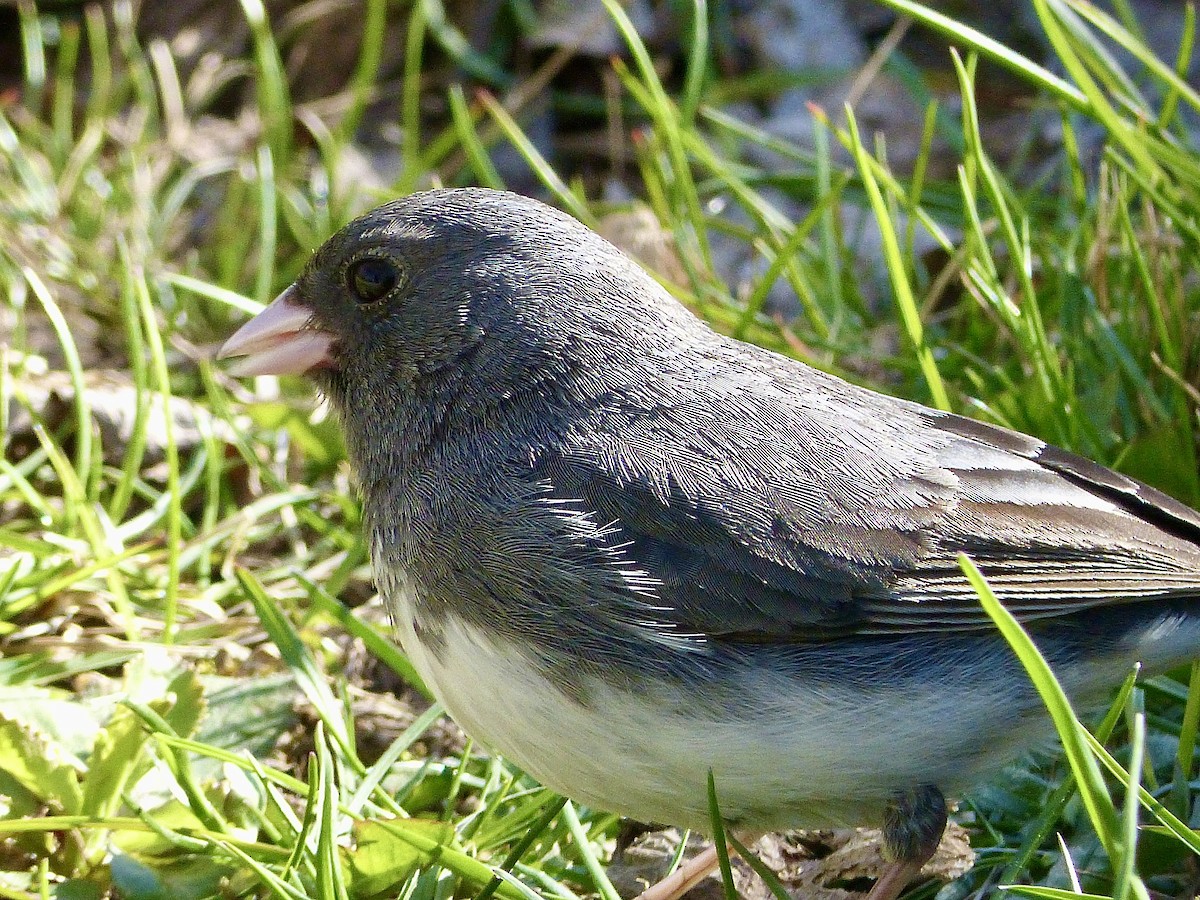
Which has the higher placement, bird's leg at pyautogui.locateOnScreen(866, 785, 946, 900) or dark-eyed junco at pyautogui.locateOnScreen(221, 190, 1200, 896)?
dark-eyed junco at pyautogui.locateOnScreen(221, 190, 1200, 896)

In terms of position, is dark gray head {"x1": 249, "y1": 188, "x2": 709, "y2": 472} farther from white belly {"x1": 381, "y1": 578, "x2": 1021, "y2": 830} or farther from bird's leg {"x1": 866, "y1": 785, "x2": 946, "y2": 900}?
bird's leg {"x1": 866, "y1": 785, "x2": 946, "y2": 900}

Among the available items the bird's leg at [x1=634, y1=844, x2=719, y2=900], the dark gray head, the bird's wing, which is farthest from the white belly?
the dark gray head

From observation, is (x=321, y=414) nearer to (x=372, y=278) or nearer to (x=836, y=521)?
(x=372, y=278)

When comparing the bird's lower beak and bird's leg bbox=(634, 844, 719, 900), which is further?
the bird's lower beak

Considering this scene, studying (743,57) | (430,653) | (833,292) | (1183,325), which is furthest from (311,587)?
(743,57)

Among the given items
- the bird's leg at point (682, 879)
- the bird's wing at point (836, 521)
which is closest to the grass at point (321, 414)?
the bird's leg at point (682, 879)

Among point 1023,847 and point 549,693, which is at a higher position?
point 549,693

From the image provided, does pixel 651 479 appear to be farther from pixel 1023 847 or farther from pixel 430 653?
pixel 1023 847
